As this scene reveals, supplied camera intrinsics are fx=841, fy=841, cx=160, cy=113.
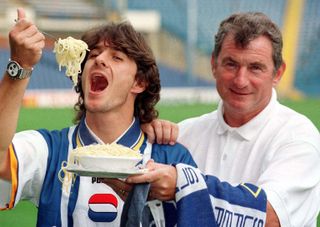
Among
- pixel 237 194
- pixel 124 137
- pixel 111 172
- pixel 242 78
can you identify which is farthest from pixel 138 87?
pixel 111 172

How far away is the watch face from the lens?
289cm

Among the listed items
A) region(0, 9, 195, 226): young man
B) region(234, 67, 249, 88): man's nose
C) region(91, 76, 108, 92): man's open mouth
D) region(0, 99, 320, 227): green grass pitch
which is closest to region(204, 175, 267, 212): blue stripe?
region(0, 9, 195, 226): young man

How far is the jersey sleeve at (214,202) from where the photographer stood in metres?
2.75

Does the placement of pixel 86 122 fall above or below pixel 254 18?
below

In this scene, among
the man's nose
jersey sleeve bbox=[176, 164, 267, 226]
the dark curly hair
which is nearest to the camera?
jersey sleeve bbox=[176, 164, 267, 226]

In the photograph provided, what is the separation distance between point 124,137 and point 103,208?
0.34 m

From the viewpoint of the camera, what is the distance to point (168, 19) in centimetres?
2388

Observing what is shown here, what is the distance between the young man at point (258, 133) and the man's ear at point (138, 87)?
0.62ft

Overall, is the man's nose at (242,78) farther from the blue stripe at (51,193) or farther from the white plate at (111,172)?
the white plate at (111,172)

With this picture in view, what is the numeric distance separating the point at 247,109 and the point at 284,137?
8.7 inches

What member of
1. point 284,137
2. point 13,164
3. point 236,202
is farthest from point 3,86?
point 284,137

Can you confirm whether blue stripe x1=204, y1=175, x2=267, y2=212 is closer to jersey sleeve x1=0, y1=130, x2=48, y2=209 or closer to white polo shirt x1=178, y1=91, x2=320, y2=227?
white polo shirt x1=178, y1=91, x2=320, y2=227

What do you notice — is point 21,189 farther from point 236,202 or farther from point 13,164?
point 236,202

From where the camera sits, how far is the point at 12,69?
9.51ft
